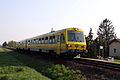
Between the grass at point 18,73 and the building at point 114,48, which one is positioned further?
the building at point 114,48

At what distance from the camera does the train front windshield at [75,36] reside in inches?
600

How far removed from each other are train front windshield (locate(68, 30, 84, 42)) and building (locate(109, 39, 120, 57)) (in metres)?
20.9

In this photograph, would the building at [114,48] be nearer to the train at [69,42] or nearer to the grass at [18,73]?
the train at [69,42]

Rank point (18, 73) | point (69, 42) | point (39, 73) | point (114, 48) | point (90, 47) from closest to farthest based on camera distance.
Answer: point (18, 73)
point (39, 73)
point (69, 42)
point (90, 47)
point (114, 48)

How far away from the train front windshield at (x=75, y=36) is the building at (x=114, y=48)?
20890 millimetres

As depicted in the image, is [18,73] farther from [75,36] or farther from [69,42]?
[75,36]

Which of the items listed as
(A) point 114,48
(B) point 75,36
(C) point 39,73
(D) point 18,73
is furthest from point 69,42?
(A) point 114,48

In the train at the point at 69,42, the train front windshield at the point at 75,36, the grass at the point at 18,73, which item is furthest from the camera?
the train front windshield at the point at 75,36

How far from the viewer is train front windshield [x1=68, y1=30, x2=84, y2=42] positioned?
50.0 feet

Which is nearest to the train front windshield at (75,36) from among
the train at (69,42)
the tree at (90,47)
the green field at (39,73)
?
the train at (69,42)

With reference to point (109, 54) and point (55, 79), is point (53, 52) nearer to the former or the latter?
point (55, 79)

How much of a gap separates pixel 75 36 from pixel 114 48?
912 inches

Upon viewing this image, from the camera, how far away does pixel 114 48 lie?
36.3 metres

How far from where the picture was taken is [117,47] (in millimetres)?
35312
